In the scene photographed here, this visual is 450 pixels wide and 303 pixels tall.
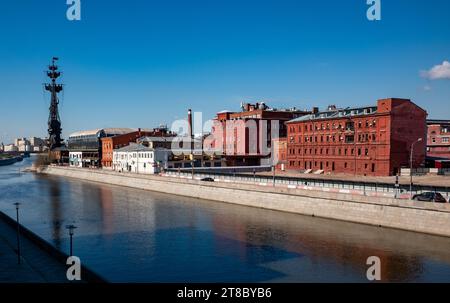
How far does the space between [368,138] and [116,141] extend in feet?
236

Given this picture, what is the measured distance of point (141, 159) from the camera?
93750mm

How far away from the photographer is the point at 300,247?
104 feet

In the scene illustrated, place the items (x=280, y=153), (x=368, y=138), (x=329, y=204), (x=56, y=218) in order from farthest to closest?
(x=280, y=153) < (x=368, y=138) < (x=56, y=218) < (x=329, y=204)

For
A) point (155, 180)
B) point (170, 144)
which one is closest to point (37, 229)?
point (155, 180)

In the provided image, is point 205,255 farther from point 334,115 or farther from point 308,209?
point 334,115

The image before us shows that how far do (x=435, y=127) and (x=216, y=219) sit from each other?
72.8 meters

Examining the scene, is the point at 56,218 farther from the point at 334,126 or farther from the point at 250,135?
the point at 250,135

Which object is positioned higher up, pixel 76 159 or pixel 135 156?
pixel 135 156

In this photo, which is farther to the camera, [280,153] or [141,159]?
[141,159]

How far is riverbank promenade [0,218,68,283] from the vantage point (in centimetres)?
2134

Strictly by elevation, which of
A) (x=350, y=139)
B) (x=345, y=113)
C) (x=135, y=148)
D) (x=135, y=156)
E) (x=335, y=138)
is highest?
(x=345, y=113)

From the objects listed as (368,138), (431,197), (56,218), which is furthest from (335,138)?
(56,218)

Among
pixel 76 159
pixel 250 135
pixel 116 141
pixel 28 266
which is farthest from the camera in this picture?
pixel 76 159

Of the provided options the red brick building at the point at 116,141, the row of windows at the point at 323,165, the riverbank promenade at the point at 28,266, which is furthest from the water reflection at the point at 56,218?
the row of windows at the point at 323,165
